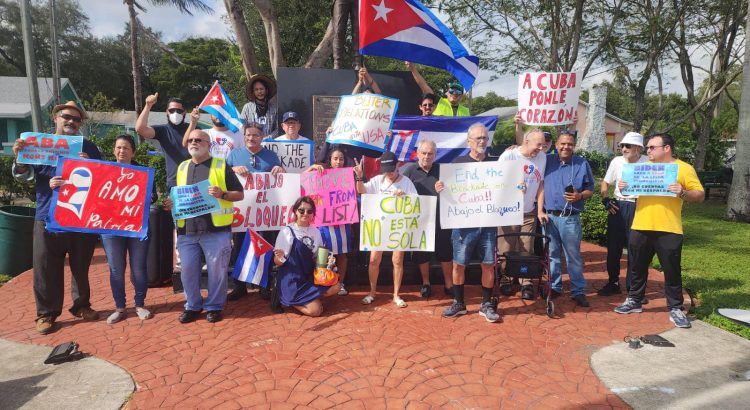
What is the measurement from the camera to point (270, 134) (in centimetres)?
709

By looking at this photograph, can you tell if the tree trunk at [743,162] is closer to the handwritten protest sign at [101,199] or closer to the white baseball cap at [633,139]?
the white baseball cap at [633,139]

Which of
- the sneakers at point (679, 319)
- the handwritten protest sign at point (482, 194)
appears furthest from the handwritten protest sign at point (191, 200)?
the sneakers at point (679, 319)

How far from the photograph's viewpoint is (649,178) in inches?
201

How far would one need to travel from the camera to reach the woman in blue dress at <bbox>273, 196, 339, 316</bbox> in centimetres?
534

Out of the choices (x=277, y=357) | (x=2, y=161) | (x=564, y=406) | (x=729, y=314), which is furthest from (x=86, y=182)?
(x=2, y=161)

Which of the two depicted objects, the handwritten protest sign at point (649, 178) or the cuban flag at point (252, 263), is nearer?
the handwritten protest sign at point (649, 178)

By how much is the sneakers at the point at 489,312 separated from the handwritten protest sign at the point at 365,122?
249 cm

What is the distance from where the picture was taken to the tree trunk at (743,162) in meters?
12.2

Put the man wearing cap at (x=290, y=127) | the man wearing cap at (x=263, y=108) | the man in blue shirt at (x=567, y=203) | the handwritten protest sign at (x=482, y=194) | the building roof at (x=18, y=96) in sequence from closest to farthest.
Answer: the handwritten protest sign at (x=482, y=194) < the man in blue shirt at (x=567, y=203) < the man wearing cap at (x=290, y=127) < the man wearing cap at (x=263, y=108) < the building roof at (x=18, y=96)

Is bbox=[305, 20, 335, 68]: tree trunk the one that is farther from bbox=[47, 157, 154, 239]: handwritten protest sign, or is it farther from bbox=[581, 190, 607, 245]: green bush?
bbox=[47, 157, 154, 239]: handwritten protest sign

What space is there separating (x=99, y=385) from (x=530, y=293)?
4744mm

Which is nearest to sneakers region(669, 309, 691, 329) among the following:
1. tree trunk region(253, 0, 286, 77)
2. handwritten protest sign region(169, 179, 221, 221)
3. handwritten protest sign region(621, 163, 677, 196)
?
handwritten protest sign region(621, 163, 677, 196)

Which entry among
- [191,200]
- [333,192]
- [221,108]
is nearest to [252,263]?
[191,200]

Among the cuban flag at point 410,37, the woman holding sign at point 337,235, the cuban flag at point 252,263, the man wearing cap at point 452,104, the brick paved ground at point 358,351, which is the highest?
the cuban flag at point 410,37
